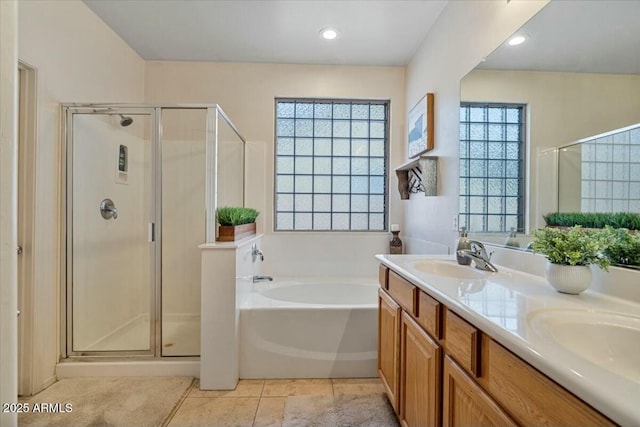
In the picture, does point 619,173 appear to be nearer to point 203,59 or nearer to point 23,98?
point 23,98

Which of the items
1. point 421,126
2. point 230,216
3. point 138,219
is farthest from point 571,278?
point 138,219

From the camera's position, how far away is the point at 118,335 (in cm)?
256

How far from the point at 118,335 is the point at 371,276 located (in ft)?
7.41

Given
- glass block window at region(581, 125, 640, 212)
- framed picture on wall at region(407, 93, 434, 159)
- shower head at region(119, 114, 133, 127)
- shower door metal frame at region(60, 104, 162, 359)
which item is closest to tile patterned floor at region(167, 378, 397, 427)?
shower door metal frame at region(60, 104, 162, 359)

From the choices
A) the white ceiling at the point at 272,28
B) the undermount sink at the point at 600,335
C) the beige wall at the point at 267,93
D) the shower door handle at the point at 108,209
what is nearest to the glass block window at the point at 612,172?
the undermount sink at the point at 600,335

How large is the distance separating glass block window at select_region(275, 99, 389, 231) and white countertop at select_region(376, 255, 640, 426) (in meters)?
1.82

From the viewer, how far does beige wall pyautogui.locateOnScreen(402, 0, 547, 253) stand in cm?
171

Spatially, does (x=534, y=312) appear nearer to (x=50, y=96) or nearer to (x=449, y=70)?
(x=449, y=70)

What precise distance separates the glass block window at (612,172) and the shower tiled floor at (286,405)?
1454 millimetres

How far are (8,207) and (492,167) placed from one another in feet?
6.38

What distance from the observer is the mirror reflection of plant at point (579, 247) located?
3.41ft

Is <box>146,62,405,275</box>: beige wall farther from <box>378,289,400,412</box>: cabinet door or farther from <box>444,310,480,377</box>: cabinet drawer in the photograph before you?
<box>444,310,480,377</box>: cabinet drawer

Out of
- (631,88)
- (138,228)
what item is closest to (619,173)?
(631,88)

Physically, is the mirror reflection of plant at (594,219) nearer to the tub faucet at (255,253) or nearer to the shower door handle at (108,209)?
the tub faucet at (255,253)
